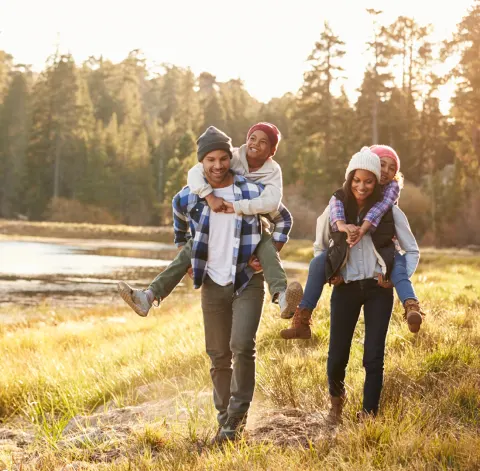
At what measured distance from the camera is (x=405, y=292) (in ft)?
14.0

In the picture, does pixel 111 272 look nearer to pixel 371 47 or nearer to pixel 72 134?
pixel 371 47

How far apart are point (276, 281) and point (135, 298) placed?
2.93ft

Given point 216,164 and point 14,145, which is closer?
point 216,164

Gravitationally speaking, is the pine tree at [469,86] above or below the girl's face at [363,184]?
above

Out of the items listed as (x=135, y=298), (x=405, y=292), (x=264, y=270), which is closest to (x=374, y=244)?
(x=405, y=292)

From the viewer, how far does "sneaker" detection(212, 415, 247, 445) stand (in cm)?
423

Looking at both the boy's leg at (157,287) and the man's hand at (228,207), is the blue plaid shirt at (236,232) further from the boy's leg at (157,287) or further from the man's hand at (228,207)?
the boy's leg at (157,287)

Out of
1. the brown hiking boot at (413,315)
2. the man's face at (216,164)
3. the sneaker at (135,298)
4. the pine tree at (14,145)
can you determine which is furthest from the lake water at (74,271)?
the pine tree at (14,145)

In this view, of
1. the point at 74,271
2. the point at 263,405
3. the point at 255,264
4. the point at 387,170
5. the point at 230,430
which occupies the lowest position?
the point at 74,271

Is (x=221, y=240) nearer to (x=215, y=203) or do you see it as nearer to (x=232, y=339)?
(x=215, y=203)

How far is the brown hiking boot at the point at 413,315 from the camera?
404cm

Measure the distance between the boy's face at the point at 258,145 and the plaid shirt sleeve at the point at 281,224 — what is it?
0.37 meters

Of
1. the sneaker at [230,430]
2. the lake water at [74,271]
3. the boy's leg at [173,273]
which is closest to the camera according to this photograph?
the sneaker at [230,430]

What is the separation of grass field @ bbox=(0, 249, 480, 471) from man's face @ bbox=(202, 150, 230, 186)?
1.56 m
